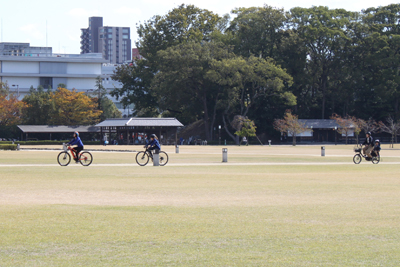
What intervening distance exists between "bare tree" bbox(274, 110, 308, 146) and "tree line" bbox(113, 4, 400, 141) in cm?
253

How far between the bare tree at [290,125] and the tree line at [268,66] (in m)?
2.53

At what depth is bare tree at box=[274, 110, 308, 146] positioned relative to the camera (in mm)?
79125

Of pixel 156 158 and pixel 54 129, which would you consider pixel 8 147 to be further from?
pixel 156 158

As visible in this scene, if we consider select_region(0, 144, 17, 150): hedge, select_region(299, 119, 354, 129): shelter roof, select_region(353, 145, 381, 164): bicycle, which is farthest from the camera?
select_region(299, 119, 354, 129): shelter roof

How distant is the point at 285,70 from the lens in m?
80.8

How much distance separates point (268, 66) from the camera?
258 ft

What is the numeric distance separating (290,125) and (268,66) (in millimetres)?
10019

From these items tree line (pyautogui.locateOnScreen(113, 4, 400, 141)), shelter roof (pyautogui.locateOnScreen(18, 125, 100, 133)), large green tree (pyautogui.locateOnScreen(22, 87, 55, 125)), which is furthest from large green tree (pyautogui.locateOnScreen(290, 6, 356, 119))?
large green tree (pyautogui.locateOnScreen(22, 87, 55, 125))

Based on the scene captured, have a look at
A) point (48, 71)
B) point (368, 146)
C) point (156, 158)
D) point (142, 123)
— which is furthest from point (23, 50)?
point (368, 146)

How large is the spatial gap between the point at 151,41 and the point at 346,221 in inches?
3292

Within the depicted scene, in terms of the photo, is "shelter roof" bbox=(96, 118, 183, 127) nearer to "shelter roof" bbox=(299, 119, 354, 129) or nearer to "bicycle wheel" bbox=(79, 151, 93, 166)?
"shelter roof" bbox=(299, 119, 354, 129)

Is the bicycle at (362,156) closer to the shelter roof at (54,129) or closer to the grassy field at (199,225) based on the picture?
the grassy field at (199,225)

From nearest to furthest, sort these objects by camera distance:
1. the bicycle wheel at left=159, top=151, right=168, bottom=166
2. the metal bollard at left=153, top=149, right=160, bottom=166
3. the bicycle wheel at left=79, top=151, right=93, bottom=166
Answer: the bicycle wheel at left=79, top=151, right=93, bottom=166 < the metal bollard at left=153, top=149, right=160, bottom=166 < the bicycle wheel at left=159, top=151, right=168, bottom=166

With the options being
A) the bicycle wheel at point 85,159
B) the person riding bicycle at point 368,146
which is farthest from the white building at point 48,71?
the person riding bicycle at point 368,146
